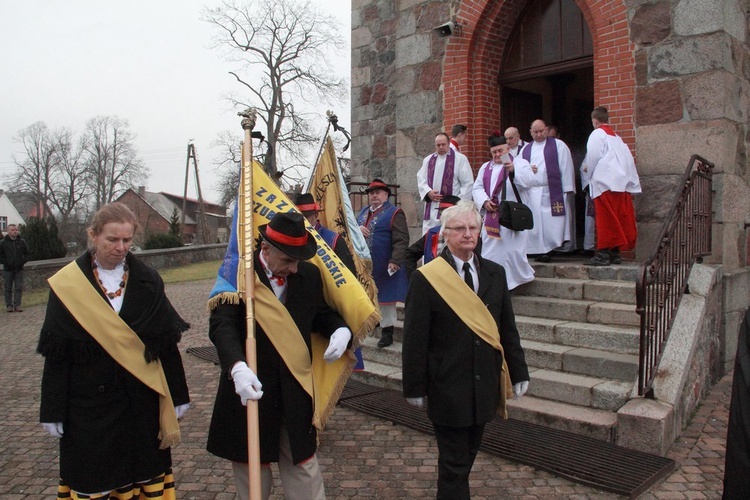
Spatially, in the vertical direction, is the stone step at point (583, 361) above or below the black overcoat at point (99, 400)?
below

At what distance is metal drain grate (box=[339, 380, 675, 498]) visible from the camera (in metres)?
4.03

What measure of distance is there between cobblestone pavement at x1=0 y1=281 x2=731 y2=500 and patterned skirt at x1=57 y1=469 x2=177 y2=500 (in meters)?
1.02

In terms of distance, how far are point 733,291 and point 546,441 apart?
3.26 metres

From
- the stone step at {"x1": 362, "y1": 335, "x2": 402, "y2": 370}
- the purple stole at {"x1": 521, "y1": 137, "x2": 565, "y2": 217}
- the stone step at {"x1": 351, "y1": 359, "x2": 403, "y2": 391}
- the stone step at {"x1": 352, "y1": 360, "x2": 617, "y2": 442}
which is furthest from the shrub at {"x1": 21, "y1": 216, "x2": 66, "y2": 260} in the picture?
the stone step at {"x1": 352, "y1": 360, "x2": 617, "y2": 442}

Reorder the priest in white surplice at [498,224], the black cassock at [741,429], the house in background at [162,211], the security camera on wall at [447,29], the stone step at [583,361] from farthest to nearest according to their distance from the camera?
the house in background at [162,211] < the security camera on wall at [447,29] < the priest in white surplice at [498,224] < the stone step at [583,361] < the black cassock at [741,429]

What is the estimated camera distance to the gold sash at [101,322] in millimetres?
2850

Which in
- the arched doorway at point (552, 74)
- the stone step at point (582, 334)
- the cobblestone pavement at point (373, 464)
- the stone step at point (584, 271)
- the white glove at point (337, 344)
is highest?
the arched doorway at point (552, 74)

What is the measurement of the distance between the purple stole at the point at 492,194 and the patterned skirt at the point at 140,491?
433 centimetres

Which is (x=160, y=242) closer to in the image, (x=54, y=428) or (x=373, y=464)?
(x=373, y=464)

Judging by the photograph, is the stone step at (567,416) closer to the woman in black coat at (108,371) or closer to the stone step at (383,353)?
the stone step at (383,353)

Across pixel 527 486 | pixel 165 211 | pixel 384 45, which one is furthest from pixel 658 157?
pixel 165 211

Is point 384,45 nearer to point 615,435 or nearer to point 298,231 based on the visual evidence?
point 615,435

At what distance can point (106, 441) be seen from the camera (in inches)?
113

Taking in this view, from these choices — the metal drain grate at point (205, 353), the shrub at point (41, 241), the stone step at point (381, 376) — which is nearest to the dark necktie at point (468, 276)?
the stone step at point (381, 376)
